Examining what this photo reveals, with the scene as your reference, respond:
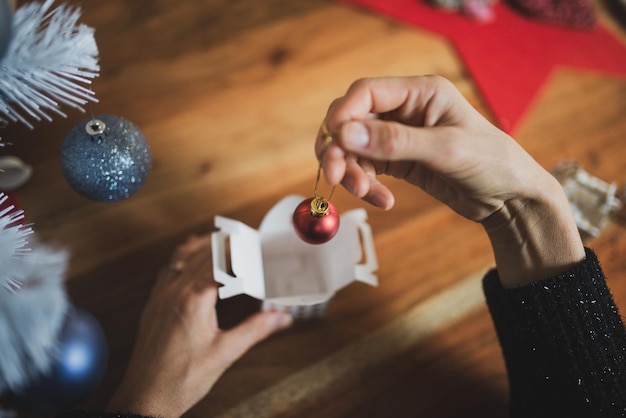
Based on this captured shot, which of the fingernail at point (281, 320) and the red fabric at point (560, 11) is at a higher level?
the red fabric at point (560, 11)

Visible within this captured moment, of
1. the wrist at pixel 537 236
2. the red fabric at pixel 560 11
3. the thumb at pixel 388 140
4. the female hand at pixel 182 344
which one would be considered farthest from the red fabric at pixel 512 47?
the female hand at pixel 182 344

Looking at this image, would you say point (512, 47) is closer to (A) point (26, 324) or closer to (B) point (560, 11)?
(B) point (560, 11)

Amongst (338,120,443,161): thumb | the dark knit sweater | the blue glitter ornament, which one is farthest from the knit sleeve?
the blue glitter ornament

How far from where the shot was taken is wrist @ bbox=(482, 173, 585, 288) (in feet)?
1.91

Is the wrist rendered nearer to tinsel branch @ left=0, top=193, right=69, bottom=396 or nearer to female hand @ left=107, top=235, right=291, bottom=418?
female hand @ left=107, top=235, right=291, bottom=418

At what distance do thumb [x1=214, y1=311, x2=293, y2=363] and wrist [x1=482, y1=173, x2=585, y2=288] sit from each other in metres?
0.31

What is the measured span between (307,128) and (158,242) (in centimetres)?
34

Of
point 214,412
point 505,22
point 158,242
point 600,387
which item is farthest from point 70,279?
point 505,22

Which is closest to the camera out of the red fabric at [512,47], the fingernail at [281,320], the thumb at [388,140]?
the thumb at [388,140]

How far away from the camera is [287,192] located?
0.84 m

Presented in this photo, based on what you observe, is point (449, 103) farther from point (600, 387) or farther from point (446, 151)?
point (600, 387)

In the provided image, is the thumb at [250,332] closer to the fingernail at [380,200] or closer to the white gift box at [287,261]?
the white gift box at [287,261]

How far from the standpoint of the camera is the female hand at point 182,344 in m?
0.62

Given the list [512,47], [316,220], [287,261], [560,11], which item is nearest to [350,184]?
[316,220]
